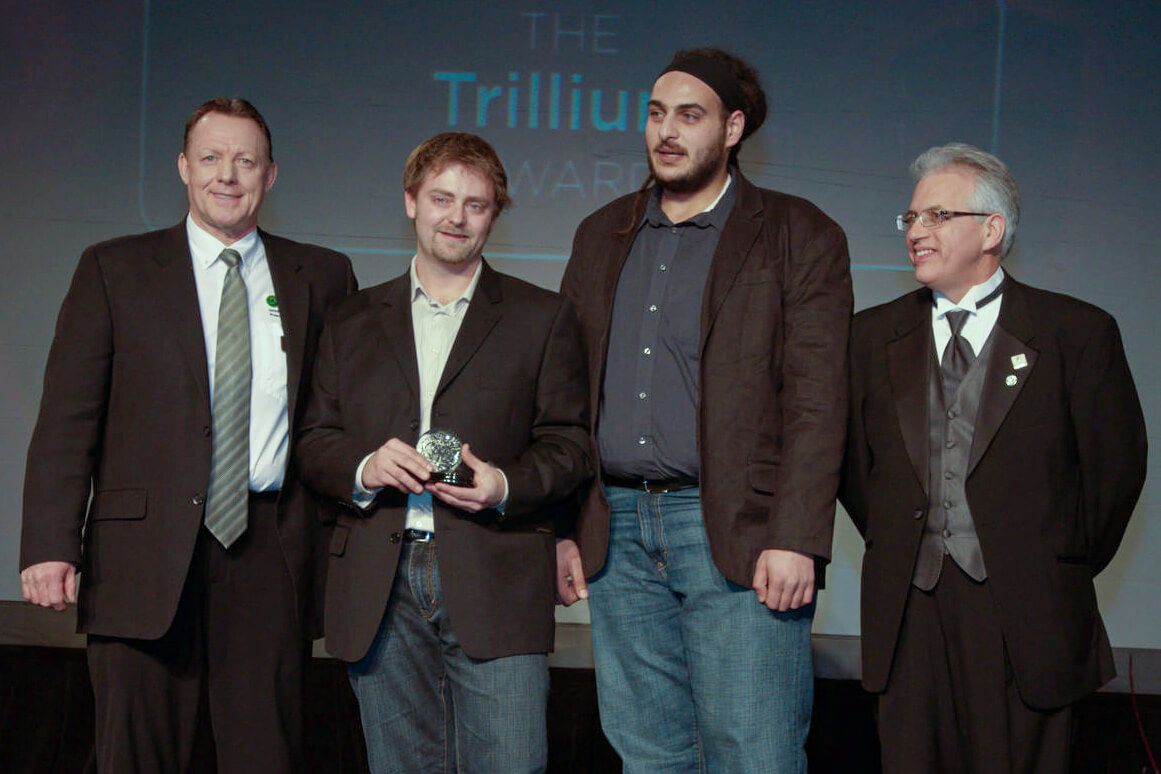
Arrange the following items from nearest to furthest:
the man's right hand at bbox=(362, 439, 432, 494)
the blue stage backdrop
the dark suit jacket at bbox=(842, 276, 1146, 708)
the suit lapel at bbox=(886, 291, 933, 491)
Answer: the man's right hand at bbox=(362, 439, 432, 494) < the dark suit jacket at bbox=(842, 276, 1146, 708) < the suit lapel at bbox=(886, 291, 933, 491) < the blue stage backdrop

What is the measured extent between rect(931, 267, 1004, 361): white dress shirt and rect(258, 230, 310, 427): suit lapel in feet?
4.72

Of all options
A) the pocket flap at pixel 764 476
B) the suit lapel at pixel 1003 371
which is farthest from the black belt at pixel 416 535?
the suit lapel at pixel 1003 371

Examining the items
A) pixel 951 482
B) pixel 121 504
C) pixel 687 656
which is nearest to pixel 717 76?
pixel 951 482

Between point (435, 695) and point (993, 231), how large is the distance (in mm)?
1589

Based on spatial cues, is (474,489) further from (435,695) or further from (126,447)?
(126,447)

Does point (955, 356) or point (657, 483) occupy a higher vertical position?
point (955, 356)

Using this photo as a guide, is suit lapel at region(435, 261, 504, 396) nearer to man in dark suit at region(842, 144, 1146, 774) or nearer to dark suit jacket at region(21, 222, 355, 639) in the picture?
dark suit jacket at region(21, 222, 355, 639)

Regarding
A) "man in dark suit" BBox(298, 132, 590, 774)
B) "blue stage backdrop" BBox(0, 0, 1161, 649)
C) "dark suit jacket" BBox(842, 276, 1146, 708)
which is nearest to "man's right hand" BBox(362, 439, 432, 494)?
"man in dark suit" BBox(298, 132, 590, 774)

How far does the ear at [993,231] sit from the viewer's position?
103 inches

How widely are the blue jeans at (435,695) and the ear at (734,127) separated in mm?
1145

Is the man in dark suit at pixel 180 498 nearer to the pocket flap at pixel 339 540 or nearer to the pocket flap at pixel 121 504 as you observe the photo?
the pocket flap at pixel 121 504

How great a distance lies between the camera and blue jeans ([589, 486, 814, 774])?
7.95 ft

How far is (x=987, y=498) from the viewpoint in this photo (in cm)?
Result: 243

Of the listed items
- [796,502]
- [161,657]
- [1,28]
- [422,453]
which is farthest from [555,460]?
[1,28]
